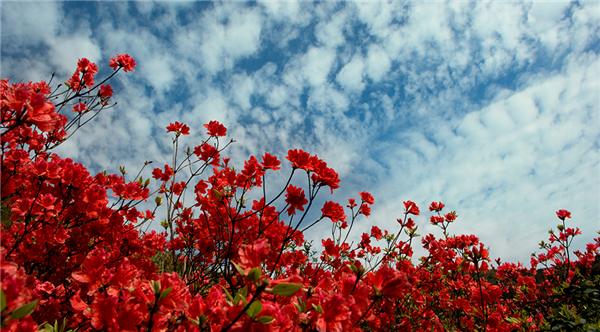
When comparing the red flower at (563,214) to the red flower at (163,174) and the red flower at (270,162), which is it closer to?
the red flower at (270,162)

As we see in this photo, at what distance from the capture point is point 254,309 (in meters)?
0.80

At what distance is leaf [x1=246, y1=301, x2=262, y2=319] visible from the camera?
794 millimetres

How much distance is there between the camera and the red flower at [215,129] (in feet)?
11.1

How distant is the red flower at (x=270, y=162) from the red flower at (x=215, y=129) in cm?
162

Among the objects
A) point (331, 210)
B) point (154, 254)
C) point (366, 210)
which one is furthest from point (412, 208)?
point (154, 254)

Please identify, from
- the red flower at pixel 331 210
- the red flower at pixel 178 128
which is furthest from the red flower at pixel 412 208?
the red flower at pixel 178 128

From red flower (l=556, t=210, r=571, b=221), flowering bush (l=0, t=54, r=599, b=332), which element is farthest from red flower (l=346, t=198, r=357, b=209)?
red flower (l=556, t=210, r=571, b=221)

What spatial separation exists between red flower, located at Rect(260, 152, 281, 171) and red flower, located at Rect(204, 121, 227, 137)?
162 centimetres

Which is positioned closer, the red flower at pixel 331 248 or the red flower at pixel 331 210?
the red flower at pixel 331 210

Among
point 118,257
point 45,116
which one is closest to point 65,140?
point 118,257

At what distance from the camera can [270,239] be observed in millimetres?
2340

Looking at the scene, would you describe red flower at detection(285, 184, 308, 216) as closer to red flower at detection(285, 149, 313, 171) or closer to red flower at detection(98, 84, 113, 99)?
red flower at detection(285, 149, 313, 171)

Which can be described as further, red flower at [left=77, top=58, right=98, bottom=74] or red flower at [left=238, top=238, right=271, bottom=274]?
red flower at [left=77, top=58, right=98, bottom=74]

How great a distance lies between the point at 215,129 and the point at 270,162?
5.56ft
